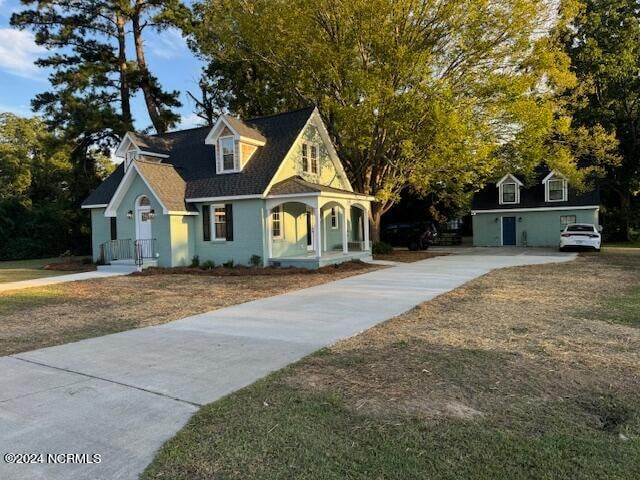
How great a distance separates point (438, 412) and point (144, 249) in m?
17.6

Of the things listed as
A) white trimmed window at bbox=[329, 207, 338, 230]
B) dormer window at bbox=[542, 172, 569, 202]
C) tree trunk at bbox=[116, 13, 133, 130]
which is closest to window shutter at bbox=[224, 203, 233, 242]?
white trimmed window at bbox=[329, 207, 338, 230]

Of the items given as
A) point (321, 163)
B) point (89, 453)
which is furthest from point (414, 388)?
point (321, 163)

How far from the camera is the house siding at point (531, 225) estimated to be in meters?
28.2

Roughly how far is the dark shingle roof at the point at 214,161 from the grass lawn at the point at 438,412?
41.3 feet

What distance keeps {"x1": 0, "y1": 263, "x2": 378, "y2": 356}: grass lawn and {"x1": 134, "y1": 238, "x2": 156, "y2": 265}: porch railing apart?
2.04 meters

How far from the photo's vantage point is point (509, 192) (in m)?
30.5

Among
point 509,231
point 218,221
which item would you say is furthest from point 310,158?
point 509,231

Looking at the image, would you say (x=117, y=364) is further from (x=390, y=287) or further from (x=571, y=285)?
(x=571, y=285)

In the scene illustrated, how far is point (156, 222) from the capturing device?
→ 1906 cm

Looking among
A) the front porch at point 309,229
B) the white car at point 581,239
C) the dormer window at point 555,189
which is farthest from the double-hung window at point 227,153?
the dormer window at point 555,189

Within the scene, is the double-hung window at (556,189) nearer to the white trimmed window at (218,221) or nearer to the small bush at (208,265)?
the white trimmed window at (218,221)

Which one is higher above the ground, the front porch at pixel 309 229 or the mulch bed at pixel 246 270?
the front porch at pixel 309 229

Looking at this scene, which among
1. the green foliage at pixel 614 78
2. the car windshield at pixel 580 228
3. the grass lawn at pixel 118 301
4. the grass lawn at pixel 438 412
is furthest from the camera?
the green foliage at pixel 614 78

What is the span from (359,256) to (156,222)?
884 cm
